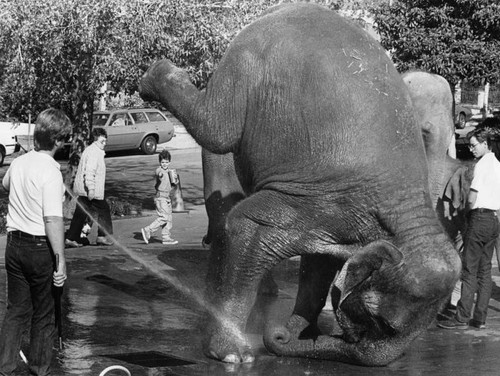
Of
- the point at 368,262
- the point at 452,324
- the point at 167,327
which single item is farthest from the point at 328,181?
the point at 452,324

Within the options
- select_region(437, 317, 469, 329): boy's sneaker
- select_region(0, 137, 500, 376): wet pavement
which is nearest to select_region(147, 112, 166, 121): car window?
select_region(0, 137, 500, 376): wet pavement

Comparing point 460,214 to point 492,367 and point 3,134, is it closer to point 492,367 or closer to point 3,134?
point 492,367

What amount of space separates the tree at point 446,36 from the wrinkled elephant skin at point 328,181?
17.4 m

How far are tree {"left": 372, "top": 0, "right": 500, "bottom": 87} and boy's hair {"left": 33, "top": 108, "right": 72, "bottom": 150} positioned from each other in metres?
17.9

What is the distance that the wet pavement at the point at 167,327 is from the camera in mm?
6344

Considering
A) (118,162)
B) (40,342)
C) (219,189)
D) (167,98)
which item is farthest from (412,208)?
(118,162)

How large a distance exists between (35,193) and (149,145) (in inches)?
1062

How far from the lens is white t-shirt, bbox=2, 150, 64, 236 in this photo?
19.9ft

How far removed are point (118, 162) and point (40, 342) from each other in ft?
77.6

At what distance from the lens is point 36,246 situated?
610cm

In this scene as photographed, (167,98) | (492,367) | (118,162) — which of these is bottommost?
(118,162)

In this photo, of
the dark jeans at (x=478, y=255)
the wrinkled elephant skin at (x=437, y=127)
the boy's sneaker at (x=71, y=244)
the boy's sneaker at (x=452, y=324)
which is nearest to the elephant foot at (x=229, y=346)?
the wrinkled elephant skin at (x=437, y=127)

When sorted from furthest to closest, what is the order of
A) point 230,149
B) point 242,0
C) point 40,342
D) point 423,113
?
1. point 242,0
2. point 423,113
3. point 230,149
4. point 40,342

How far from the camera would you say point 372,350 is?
6.17 meters
